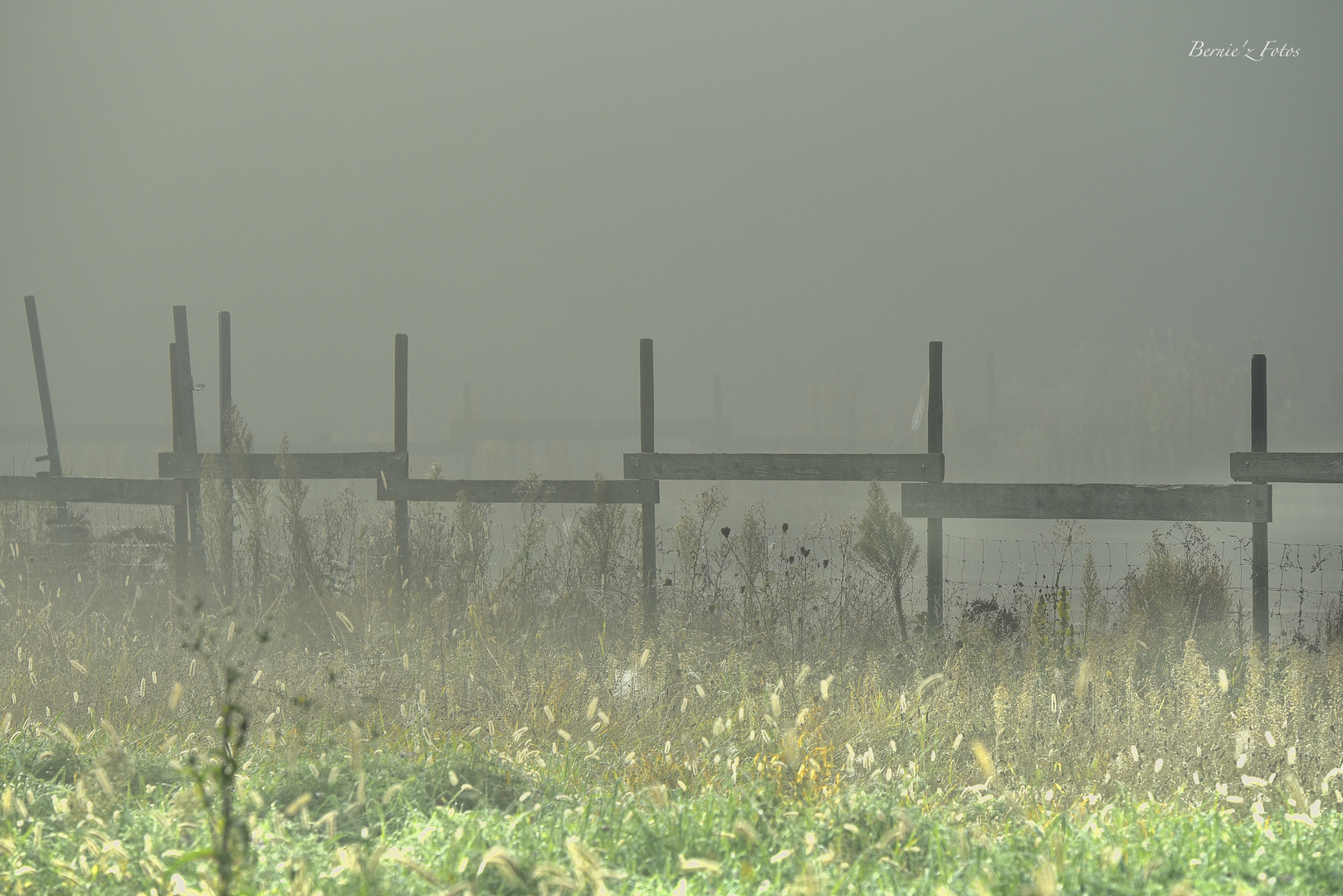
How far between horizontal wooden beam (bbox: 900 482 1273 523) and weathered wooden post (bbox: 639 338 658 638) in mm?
2044

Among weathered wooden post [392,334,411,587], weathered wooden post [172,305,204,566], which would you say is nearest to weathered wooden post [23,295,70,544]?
weathered wooden post [172,305,204,566]

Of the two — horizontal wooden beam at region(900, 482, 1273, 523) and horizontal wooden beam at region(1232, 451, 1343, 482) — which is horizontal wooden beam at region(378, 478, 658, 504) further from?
horizontal wooden beam at region(1232, 451, 1343, 482)

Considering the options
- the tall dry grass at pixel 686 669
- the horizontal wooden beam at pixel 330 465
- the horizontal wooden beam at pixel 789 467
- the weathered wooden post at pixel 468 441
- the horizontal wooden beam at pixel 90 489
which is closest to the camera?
the tall dry grass at pixel 686 669

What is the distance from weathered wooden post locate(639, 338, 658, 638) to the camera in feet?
27.1

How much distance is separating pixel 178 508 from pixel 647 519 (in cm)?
506

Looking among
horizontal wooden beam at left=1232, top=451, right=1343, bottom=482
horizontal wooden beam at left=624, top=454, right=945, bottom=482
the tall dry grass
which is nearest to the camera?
the tall dry grass

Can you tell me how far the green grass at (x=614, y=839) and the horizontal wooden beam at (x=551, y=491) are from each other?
176 inches

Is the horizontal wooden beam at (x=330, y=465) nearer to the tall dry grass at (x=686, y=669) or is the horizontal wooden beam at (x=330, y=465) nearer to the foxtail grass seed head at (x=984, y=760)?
the tall dry grass at (x=686, y=669)

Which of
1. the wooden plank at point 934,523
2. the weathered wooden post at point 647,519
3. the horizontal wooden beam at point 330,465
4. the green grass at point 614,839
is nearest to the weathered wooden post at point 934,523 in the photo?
the wooden plank at point 934,523

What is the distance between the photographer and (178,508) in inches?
406

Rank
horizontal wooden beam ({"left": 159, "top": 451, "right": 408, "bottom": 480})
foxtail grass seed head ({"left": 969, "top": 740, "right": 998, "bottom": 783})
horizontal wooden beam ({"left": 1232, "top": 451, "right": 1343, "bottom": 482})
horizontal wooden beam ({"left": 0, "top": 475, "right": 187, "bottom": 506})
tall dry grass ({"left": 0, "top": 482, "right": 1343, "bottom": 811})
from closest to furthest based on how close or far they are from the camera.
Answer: foxtail grass seed head ({"left": 969, "top": 740, "right": 998, "bottom": 783}) < tall dry grass ({"left": 0, "top": 482, "right": 1343, "bottom": 811}) < horizontal wooden beam ({"left": 1232, "top": 451, "right": 1343, "bottom": 482}) < horizontal wooden beam ({"left": 159, "top": 451, "right": 408, "bottom": 480}) < horizontal wooden beam ({"left": 0, "top": 475, "right": 187, "bottom": 506})

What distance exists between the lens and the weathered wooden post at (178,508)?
404 inches

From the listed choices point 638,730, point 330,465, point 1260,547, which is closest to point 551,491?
point 330,465

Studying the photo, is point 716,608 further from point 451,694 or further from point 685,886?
point 685,886
